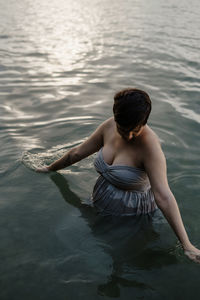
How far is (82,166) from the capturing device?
507 cm

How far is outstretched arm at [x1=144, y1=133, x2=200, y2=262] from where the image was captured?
9.81 ft

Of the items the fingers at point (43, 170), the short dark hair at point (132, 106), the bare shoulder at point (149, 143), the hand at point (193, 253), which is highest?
the short dark hair at point (132, 106)

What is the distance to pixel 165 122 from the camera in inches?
250

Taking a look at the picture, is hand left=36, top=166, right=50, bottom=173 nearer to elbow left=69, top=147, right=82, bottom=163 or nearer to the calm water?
the calm water

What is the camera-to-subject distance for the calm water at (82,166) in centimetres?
318

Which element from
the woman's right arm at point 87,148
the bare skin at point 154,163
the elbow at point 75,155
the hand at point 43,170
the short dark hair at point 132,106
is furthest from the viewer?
the hand at point 43,170

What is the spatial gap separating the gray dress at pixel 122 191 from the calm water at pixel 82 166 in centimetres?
16

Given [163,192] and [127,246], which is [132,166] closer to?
[163,192]

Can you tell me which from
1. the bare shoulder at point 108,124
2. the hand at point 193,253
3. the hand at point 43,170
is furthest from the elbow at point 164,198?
the hand at point 43,170

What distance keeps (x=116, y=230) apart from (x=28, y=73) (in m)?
6.54

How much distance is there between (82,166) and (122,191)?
172cm

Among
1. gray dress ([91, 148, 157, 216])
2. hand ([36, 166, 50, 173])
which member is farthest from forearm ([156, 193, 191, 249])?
hand ([36, 166, 50, 173])

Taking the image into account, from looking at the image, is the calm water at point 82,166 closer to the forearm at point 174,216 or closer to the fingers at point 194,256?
the fingers at point 194,256

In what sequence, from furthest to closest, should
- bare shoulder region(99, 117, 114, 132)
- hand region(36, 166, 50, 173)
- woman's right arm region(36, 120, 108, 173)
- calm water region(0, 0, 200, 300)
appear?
hand region(36, 166, 50, 173), woman's right arm region(36, 120, 108, 173), bare shoulder region(99, 117, 114, 132), calm water region(0, 0, 200, 300)
